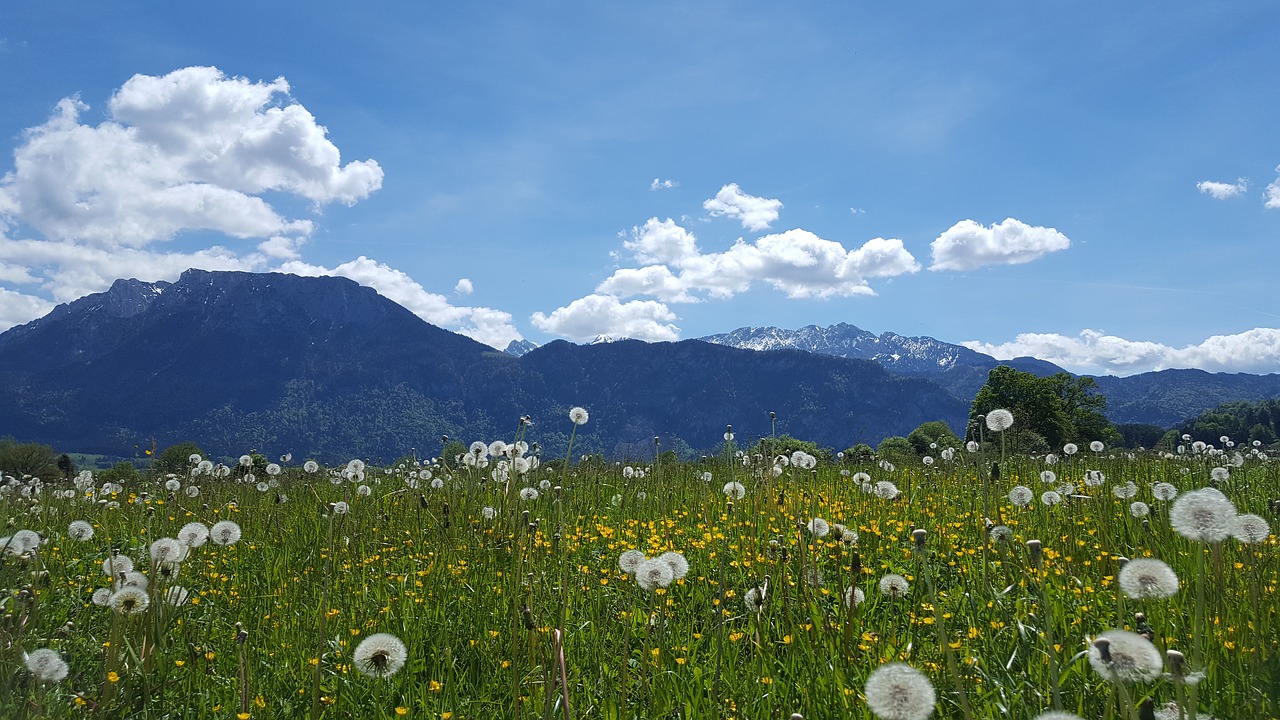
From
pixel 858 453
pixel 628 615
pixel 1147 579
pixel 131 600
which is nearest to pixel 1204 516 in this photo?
pixel 1147 579

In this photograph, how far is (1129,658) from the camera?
1801 millimetres

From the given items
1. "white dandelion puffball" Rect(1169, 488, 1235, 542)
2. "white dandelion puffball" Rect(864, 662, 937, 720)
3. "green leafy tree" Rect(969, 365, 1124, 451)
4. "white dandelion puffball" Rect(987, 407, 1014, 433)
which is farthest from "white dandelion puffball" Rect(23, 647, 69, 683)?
"green leafy tree" Rect(969, 365, 1124, 451)

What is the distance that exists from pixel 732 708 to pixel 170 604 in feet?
9.19

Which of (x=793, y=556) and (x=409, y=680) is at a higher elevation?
(x=793, y=556)

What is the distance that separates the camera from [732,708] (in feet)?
10.1

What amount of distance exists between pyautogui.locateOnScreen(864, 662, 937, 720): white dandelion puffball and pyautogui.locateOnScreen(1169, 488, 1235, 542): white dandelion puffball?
3.76ft

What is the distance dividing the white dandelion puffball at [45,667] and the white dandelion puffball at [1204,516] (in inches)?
162

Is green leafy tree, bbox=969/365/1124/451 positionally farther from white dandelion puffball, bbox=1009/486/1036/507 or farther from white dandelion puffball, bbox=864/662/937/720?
white dandelion puffball, bbox=864/662/937/720

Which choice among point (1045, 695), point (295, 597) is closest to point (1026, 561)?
point (1045, 695)

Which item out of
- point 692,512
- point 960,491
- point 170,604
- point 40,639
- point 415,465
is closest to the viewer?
point 170,604

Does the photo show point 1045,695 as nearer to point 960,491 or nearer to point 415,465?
point 960,491

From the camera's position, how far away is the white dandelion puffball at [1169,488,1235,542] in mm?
2279

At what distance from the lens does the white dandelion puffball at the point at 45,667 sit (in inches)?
102

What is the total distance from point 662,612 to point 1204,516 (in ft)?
6.42
